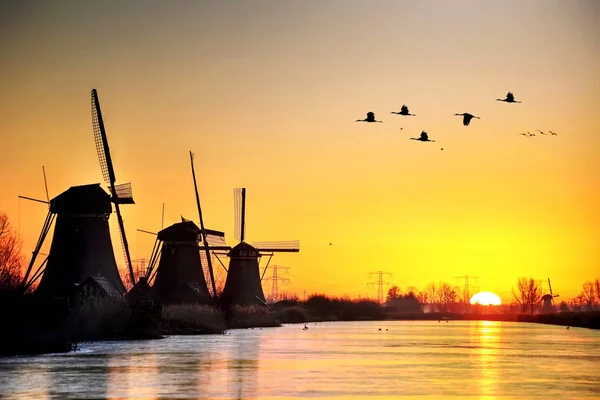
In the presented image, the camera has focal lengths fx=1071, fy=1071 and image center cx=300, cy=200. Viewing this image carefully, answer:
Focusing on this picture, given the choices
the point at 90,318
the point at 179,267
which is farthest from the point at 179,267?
the point at 90,318

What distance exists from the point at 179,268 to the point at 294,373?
173 ft

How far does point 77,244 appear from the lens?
2739 inches

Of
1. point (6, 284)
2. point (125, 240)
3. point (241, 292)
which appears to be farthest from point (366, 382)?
point (241, 292)

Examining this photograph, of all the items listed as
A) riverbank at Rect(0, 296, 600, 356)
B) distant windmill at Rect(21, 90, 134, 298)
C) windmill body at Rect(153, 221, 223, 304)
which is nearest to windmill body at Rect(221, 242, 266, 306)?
riverbank at Rect(0, 296, 600, 356)

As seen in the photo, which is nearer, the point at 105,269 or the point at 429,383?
the point at 429,383

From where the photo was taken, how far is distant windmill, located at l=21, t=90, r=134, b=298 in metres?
69.3

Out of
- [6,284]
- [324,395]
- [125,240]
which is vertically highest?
[125,240]

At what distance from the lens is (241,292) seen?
105438 millimetres

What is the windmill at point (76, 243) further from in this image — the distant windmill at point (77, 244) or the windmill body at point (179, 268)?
the windmill body at point (179, 268)

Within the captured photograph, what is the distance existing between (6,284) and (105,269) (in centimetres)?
1872

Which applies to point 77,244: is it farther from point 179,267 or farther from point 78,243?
point 179,267

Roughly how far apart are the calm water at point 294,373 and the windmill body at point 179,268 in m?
31.6

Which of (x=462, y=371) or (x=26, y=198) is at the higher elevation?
(x=26, y=198)

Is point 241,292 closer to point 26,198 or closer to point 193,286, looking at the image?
point 193,286
